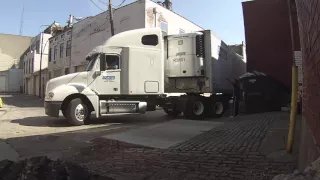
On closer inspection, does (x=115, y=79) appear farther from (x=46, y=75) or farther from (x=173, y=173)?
(x=46, y=75)

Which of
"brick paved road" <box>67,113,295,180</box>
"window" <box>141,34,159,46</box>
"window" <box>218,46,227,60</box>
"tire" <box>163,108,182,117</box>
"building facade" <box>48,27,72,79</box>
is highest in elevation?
"building facade" <box>48,27,72,79</box>

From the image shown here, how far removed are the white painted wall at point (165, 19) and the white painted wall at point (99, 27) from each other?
495 millimetres

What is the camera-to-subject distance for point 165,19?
874 inches

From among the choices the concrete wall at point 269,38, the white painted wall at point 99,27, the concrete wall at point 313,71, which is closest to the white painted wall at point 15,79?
the white painted wall at point 99,27

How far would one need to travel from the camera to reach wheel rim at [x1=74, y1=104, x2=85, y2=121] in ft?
38.1

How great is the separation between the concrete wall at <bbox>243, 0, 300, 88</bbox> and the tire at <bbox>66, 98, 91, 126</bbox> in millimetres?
9857

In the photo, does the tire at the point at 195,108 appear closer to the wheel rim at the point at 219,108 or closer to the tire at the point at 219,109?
the tire at the point at 219,109

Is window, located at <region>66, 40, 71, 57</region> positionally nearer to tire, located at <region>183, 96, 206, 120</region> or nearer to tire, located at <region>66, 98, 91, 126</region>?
tire, located at <region>66, 98, 91, 126</region>

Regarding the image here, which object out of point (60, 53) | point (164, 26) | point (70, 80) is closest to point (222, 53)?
point (70, 80)

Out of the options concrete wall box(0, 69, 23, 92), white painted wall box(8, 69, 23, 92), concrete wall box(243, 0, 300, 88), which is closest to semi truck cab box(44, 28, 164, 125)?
concrete wall box(243, 0, 300, 88)

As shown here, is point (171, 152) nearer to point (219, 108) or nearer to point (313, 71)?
point (313, 71)

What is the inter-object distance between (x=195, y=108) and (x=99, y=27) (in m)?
14.2

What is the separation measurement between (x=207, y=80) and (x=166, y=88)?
190 centimetres

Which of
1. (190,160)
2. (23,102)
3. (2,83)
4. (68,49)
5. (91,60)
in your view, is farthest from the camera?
(2,83)
